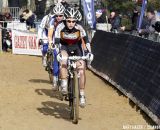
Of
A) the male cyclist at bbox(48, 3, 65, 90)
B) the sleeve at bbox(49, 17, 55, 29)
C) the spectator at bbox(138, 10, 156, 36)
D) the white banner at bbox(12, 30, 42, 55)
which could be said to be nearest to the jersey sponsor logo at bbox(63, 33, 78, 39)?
the male cyclist at bbox(48, 3, 65, 90)

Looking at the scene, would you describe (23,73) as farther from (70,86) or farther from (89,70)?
(70,86)

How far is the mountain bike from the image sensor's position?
8.65m

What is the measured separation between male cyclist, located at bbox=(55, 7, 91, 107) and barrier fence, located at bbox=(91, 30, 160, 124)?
1.43 m

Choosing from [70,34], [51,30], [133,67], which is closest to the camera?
[70,34]

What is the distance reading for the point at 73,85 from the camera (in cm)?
877

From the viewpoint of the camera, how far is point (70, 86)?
8.98 metres

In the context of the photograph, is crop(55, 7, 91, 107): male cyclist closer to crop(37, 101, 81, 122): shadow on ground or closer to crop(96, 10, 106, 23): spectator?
crop(37, 101, 81, 122): shadow on ground

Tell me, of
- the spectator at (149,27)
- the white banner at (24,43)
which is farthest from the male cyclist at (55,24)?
the white banner at (24,43)

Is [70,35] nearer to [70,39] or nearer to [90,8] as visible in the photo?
[70,39]

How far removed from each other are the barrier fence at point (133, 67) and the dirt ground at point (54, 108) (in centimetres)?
25

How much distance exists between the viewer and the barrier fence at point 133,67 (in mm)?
9469

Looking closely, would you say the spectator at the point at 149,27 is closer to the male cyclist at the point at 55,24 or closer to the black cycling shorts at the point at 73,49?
the male cyclist at the point at 55,24

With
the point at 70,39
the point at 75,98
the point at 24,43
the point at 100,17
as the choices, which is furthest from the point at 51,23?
the point at 100,17

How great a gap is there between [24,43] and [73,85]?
1359cm
